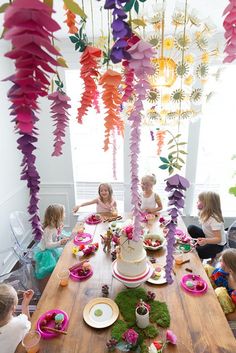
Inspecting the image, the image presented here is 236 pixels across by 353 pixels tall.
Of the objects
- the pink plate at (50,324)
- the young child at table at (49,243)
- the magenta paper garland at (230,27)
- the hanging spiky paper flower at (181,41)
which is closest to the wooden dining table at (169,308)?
the pink plate at (50,324)

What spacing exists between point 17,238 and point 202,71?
2.43 m

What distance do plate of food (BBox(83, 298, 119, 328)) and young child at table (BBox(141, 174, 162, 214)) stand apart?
4.94 feet

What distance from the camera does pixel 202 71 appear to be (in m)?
1.42

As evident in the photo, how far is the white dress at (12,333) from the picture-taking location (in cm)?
133

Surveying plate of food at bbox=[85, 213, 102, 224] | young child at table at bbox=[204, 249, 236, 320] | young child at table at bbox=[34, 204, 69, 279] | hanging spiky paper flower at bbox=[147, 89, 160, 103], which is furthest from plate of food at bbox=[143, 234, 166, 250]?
hanging spiky paper flower at bbox=[147, 89, 160, 103]

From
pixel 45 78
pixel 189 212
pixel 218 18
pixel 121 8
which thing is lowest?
pixel 189 212

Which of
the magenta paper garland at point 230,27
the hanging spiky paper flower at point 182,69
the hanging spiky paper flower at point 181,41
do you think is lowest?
the magenta paper garland at point 230,27

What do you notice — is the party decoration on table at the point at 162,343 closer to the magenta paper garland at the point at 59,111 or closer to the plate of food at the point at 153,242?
the plate of food at the point at 153,242

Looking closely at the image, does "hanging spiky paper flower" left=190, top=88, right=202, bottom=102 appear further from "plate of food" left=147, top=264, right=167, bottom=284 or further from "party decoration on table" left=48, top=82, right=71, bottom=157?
"plate of food" left=147, top=264, right=167, bottom=284

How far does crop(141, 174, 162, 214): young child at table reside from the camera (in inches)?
116

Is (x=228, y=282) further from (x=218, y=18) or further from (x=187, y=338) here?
(x=218, y=18)

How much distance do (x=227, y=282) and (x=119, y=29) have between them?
2016mm

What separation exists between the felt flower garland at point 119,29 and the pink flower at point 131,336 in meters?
1.35

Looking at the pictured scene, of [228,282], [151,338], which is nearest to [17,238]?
[151,338]
